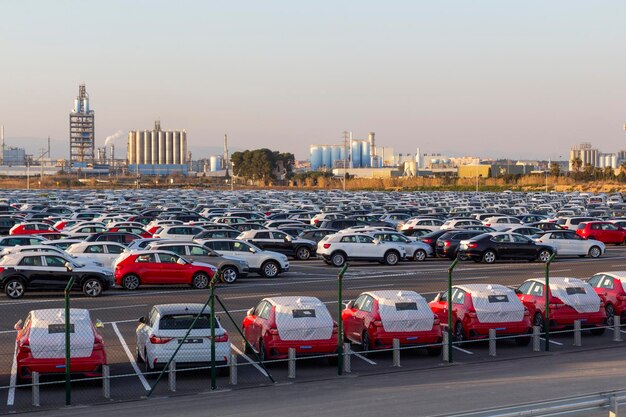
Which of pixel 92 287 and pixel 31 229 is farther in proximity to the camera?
pixel 31 229

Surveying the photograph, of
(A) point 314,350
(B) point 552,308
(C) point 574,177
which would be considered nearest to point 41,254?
(A) point 314,350

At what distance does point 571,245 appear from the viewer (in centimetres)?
4316

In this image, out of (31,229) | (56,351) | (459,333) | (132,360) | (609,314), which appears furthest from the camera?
(31,229)

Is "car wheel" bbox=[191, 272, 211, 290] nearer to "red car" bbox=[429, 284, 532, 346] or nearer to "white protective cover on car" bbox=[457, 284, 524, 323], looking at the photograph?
"red car" bbox=[429, 284, 532, 346]

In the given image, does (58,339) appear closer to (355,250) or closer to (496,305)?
(496,305)

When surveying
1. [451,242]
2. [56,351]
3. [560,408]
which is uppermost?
[560,408]

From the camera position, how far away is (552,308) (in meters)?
21.9

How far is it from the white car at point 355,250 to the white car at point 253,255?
4.15 metres

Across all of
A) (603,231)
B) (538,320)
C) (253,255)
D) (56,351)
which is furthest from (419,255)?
(56,351)

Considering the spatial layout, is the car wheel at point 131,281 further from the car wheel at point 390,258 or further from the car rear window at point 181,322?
the car rear window at point 181,322

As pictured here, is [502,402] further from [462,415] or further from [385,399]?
[462,415]

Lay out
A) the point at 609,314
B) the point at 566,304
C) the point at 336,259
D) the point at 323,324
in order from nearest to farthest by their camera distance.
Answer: the point at 323,324
the point at 566,304
the point at 609,314
the point at 336,259

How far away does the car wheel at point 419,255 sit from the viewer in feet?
136

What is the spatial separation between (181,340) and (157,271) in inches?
550
